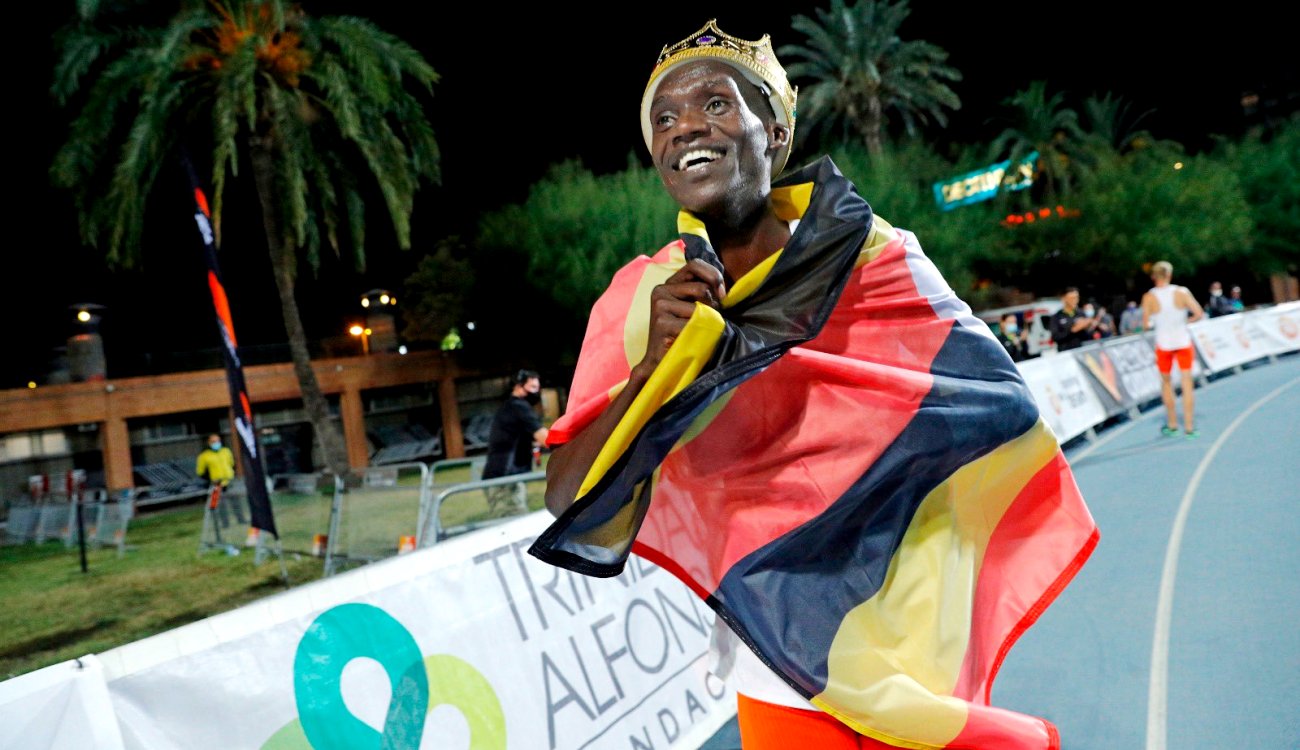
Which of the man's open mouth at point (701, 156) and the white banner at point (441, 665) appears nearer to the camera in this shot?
the man's open mouth at point (701, 156)

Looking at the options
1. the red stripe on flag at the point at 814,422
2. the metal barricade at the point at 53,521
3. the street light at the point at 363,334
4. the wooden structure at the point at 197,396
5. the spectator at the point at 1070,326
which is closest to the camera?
the red stripe on flag at the point at 814,422

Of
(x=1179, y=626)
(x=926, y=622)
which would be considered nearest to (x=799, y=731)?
(x=926, y=622)

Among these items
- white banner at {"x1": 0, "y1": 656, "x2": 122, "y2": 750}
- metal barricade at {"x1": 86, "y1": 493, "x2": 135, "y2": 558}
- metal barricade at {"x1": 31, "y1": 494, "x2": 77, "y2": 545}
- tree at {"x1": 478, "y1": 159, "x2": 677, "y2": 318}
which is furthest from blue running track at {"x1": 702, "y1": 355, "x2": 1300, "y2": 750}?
tree at {"x1": 478, "y1": 159, "x2": 677, "y2": 318}

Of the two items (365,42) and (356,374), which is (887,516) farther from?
(356,374)

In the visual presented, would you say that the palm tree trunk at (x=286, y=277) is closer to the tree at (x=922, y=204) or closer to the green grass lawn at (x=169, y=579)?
the green grass lawn at (x=169, y=579)

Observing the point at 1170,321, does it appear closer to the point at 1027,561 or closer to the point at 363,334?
the point at 1027,561

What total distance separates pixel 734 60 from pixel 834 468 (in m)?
0.78

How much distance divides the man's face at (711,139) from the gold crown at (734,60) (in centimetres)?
2

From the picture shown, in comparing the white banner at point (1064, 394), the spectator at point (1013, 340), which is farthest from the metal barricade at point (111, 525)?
the spectator at point (1013, 340)

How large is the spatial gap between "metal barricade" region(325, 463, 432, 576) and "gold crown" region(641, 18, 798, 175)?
233 inches

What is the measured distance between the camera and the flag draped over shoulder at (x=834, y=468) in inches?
61.7

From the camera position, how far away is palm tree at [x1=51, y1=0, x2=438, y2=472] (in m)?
14.7

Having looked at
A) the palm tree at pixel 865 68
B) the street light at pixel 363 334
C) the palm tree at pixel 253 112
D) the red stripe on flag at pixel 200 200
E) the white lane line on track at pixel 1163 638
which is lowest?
the white lane line on track at pixel 1163 638

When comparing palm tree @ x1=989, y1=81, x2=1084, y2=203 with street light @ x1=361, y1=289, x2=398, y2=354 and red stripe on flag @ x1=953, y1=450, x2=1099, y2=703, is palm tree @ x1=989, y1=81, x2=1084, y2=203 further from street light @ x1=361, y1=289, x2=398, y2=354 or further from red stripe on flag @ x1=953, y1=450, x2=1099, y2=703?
red stripe on flag @ x1=953, y1=450, x2=1099, y2=703
